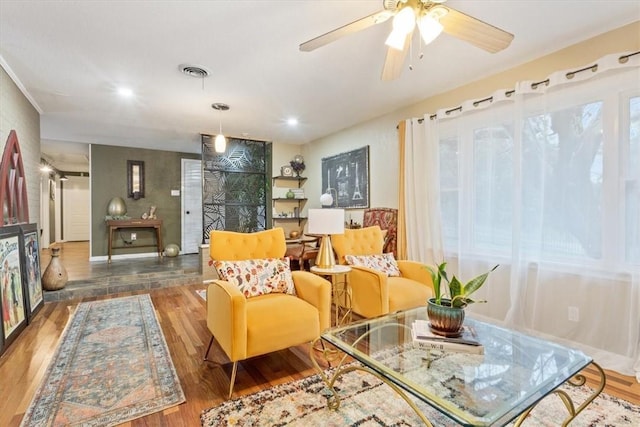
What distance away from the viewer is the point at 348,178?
4.72m

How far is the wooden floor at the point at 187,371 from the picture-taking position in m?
1.70

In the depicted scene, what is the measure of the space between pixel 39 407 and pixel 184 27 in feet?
8.20

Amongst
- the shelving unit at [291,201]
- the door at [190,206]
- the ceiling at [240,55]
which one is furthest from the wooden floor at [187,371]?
the door at [190,206]

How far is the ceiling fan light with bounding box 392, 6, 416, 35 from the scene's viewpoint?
1546 millimetres

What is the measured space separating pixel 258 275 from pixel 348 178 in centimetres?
272

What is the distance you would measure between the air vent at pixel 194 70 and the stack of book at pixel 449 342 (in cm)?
274

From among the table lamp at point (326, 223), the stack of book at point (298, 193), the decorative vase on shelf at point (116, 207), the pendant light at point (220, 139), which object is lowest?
the table lamp at point (326, 223)

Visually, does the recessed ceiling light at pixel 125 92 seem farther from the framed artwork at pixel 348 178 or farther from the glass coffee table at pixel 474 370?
the glass coffee table at pixel 474 370

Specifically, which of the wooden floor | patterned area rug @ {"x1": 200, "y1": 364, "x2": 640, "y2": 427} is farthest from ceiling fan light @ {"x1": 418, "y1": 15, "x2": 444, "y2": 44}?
the wooden floor

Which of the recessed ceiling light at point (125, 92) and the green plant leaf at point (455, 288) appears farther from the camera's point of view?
the recessed ceiling light at point (125, 92)

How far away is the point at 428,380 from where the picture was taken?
1.29 metres

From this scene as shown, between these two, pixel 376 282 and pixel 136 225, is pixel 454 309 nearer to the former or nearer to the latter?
pixel 376 282

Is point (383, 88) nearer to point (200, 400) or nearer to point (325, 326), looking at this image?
point (325, 326)

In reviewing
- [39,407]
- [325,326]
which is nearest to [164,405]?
[39,407]
